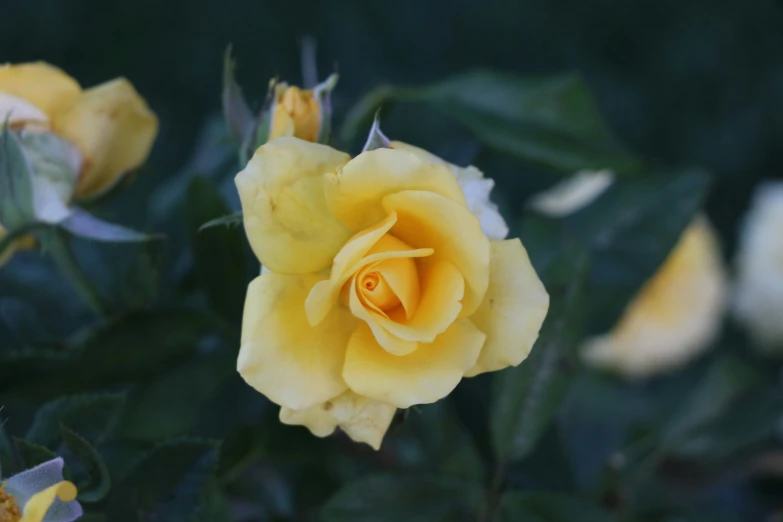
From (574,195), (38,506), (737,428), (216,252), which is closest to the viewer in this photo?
(38,506)

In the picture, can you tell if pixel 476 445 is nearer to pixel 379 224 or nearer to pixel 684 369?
pixel 379 224

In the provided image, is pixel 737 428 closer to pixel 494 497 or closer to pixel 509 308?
pixel 494 497

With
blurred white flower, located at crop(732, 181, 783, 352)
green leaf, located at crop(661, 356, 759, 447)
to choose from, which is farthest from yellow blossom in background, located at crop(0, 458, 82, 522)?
blurred white flower, located at crop(732, 181, 783, 352)

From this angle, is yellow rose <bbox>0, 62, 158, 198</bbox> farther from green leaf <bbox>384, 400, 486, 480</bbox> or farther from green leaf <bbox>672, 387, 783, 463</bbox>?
green leaf <bbox>672, 387, 783, 463</bbox>

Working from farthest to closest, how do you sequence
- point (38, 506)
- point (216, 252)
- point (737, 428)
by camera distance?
1. point (737, 428)
2. point (216, 252)
3. point (38, 506)

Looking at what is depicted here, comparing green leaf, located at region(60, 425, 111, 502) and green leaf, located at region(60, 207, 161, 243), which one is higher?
green leaf, located at region(60, 207, 161, 243)

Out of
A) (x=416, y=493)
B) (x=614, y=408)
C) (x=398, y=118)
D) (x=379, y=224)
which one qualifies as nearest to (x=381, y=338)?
(x=379, y=224)

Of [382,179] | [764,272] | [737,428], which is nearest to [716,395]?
[737,428]
